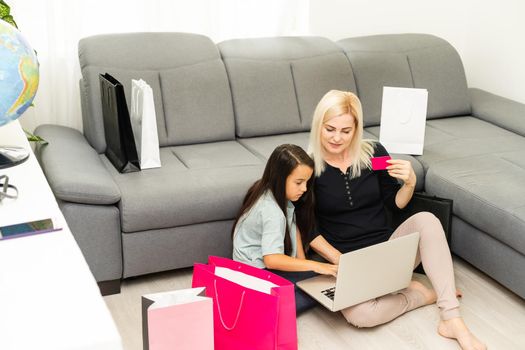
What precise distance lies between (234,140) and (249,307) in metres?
1.27

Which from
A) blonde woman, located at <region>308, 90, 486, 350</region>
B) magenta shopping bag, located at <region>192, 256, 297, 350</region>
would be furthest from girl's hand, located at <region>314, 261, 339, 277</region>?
magenta shopping bag, located at <region>192, 256, 297, 350</region>

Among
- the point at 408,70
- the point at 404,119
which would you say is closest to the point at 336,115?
the point at 404,119

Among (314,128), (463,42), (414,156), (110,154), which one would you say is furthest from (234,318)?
(463,42)

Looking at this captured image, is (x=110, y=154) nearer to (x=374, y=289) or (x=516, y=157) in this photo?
(x=374, y=289)

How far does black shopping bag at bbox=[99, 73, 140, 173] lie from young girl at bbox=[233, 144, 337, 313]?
52 cm

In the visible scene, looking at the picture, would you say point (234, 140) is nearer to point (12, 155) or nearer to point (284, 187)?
point (284, 187)

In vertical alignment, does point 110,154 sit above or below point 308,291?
above

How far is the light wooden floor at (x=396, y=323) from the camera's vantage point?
2.41m

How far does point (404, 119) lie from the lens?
10.2 feet

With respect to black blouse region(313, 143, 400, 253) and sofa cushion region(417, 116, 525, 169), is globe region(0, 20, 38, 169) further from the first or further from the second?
sofa cushion region(417, 116, 525, 169)

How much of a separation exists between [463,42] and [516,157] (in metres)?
1.36

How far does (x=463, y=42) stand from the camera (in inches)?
167

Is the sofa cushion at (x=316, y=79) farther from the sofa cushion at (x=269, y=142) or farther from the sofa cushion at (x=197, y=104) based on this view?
the sofa cushion at (x=197, y=104)

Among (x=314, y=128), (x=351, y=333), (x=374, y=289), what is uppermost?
(x=314, y=128)
